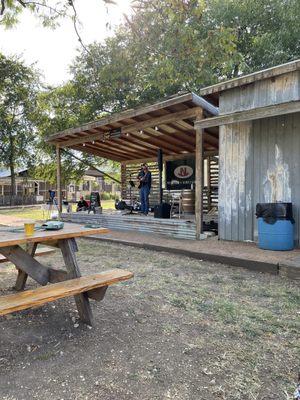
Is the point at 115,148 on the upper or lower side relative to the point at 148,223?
upper

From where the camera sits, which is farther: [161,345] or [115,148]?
[115,148]

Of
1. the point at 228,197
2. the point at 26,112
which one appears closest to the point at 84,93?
the point at 26,112

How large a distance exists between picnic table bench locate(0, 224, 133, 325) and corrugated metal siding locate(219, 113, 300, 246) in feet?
13.0

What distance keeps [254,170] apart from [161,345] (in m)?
4.61

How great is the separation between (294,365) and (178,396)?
86 centimetres

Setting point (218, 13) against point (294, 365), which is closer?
point (294, 365)

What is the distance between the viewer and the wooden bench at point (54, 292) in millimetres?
2199

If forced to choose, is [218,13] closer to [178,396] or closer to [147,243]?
[147,243]

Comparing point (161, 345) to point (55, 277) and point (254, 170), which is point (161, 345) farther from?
point (254, 170)

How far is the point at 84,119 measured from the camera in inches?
669

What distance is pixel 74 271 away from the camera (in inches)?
119

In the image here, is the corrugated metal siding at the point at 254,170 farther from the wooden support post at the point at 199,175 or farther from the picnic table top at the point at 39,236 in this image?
the picnic table top at the point at 39,236

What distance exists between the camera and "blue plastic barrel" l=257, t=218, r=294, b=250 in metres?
5.51

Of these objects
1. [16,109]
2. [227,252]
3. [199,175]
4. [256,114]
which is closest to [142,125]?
[199,175]
